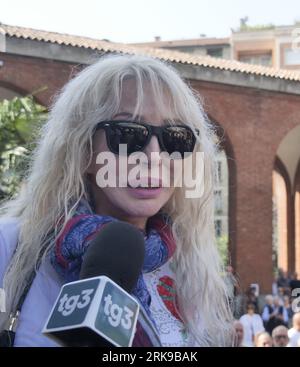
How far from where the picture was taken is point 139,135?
1.30 metres

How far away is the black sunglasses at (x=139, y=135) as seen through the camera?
1296mm

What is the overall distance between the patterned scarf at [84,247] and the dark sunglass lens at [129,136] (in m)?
0.15

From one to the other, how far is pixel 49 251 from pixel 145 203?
21 cm

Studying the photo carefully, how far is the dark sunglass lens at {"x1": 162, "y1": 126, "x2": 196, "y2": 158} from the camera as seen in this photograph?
1.35 metres

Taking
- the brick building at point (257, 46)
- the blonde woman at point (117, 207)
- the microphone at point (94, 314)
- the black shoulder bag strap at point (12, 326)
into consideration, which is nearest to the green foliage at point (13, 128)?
the blonde woman at point (117, 207)

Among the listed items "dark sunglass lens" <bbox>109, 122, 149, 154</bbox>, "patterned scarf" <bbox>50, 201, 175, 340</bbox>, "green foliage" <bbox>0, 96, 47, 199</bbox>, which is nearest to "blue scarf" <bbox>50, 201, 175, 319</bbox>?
"patterned scarf" <bbox>50, 201, 175, 340</bbox>

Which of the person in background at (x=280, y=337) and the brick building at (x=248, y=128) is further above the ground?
the brick building at (x=248, y=128)

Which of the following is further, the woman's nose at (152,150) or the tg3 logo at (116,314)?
the woman's nose at (152,150)

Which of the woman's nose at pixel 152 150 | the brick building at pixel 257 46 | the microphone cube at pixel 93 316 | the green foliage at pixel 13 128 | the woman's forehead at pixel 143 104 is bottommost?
the microphone cube at pixel 93 316

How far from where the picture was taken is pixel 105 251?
38.5 inches

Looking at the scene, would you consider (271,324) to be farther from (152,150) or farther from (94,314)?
(94,314)

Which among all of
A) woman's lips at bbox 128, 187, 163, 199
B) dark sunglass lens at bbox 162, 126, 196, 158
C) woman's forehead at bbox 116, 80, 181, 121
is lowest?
woman's lips at bbox 128, 187, 163, 199

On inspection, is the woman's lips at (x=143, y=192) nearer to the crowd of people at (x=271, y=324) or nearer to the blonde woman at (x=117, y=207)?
the blonde woman at (x=117, y=207)

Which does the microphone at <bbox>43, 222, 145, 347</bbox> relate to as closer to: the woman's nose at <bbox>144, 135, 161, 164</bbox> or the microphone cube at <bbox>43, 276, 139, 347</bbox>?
the microphone cube at <bbox>43, 276, 139, 347</bbox>
